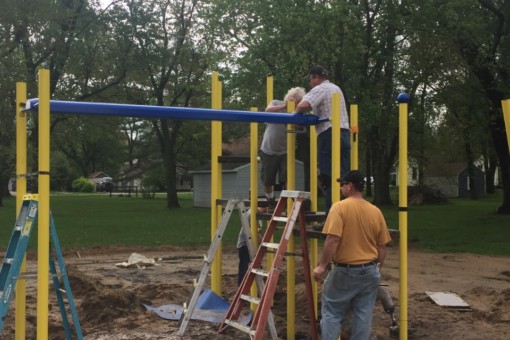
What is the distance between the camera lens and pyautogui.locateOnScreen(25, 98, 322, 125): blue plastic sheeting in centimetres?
531

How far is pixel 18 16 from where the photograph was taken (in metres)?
27.4

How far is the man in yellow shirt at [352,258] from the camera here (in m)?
5.26

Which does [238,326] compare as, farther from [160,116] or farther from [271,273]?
[160,116]

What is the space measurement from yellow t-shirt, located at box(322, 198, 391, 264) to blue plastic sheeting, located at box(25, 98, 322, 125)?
4.49ft

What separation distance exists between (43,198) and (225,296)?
5174mm

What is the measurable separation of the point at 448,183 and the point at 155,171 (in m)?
28.5

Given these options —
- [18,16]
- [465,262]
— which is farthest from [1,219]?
[465,262]

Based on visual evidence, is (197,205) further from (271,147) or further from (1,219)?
(271,147)

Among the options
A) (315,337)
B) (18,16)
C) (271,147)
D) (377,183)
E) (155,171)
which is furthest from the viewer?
(155,171)

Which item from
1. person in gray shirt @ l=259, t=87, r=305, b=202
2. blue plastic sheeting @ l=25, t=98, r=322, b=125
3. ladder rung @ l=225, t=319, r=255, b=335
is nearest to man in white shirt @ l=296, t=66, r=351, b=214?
blue plastic sheeting @ l=25, t=98, r=322, b=125

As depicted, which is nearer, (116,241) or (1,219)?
(116,241)

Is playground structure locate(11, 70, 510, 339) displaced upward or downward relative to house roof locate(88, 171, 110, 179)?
downward

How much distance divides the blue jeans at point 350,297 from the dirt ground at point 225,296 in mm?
1829

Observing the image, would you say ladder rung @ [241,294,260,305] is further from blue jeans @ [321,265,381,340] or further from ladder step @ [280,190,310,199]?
ladder step @ [280,190,310,199]
